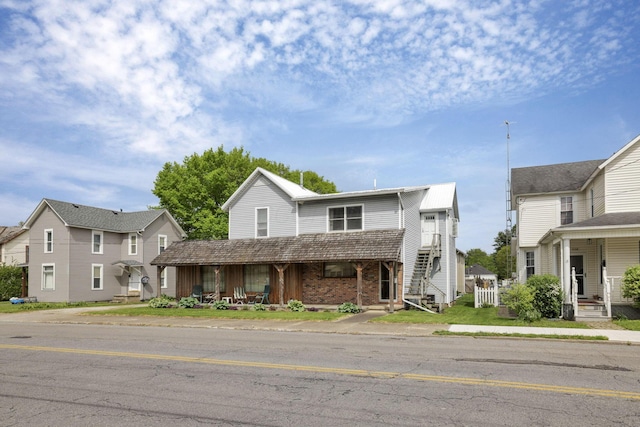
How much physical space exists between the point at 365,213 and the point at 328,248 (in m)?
2.94

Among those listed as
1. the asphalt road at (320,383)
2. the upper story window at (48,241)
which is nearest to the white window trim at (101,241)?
the upper story window at (48,241)

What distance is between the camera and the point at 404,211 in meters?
26.7

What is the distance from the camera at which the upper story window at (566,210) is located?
2788cm

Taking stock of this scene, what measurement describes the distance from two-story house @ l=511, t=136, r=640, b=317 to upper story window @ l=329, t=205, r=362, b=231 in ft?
30.1

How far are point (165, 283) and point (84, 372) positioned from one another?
34.6 meters

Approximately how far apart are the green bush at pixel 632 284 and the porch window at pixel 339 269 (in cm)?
1236

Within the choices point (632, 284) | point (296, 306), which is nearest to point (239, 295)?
point (296, 306)

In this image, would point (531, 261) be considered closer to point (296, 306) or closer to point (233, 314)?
point (296, 306)

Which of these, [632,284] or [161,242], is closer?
[632,284]

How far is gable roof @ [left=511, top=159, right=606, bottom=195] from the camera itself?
27906mm

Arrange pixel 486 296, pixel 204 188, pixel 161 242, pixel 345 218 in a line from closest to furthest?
pixel 486 296
pixel 345 218
pixel 161 242
pixel 204 188

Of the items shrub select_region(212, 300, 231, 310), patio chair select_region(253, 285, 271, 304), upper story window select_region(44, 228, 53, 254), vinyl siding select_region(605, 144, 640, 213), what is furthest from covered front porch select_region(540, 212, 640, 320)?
upper story window select_region(44, 228, 53, 254)

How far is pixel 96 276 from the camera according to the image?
39.3 meters

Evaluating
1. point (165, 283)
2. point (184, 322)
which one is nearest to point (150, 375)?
point (184, 322)
